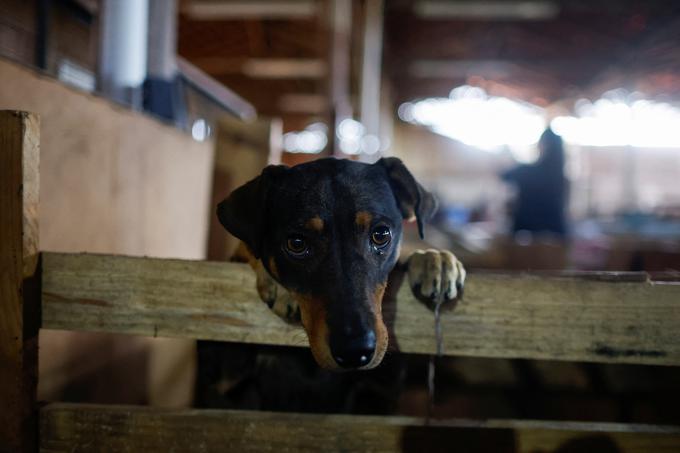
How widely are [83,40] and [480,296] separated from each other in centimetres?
395

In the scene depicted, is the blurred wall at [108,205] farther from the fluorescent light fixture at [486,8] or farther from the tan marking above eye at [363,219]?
the fluorescent light fixture at [486,8]

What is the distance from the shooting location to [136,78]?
308cm

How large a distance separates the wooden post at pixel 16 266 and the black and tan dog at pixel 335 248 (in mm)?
566

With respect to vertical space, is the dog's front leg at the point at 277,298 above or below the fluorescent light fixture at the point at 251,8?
below

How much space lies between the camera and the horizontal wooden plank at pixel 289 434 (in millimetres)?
1347

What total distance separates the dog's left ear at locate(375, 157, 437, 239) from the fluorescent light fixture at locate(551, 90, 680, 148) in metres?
10.6

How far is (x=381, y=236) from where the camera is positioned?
164 centimetres

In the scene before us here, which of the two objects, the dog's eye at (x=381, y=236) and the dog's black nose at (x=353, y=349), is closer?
the dog's black nose at (x=353, y=349)

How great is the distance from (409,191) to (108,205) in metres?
1.57

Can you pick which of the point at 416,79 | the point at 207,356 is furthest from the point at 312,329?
the point at 416,79

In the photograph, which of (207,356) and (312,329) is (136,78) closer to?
(207,356)

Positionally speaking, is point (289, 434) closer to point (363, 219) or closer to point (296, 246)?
point (296, 246)

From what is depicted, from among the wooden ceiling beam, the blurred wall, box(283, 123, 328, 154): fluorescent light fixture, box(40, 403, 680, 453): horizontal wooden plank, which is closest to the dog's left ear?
box(40, 403, 680, 453): horizontal wooden plank

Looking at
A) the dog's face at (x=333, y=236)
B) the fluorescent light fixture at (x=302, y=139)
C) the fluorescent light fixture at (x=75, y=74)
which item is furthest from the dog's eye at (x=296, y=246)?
the fluorescent light fixture at (x=302, y=139)
